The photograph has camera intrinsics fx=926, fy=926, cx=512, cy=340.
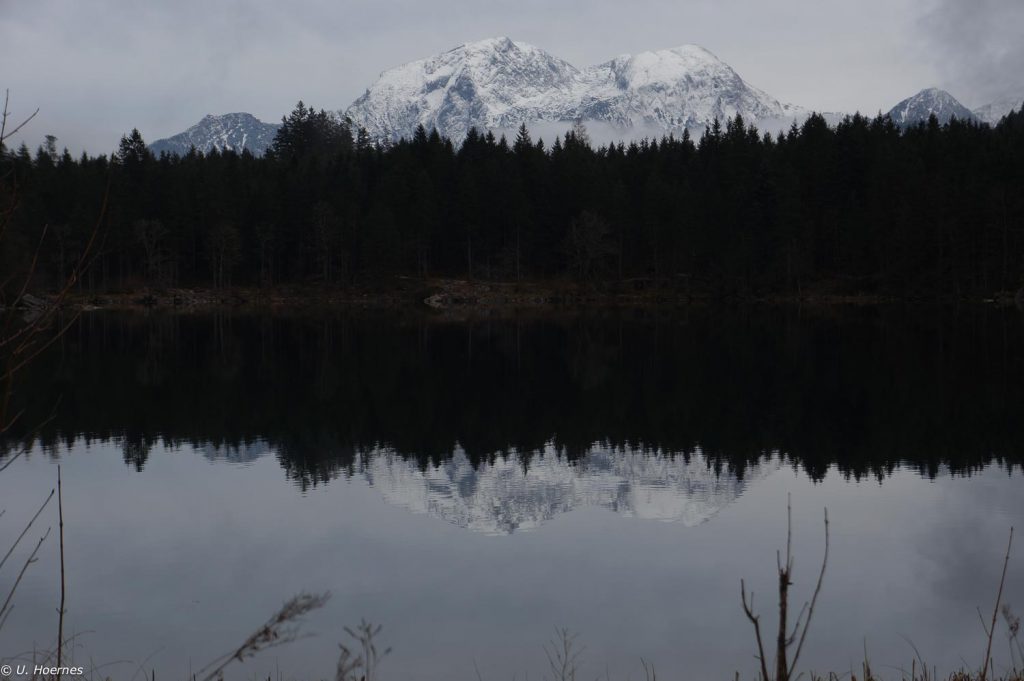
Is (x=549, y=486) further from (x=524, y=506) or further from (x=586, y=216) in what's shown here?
(x=586, y=216)

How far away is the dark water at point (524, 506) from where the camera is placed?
10836 millimetres

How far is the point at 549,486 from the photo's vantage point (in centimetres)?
1878

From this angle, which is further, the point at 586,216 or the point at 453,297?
the point at 453,297

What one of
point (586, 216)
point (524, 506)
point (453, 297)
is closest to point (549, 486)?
point (524, 506)

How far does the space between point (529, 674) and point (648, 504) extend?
24.4ft

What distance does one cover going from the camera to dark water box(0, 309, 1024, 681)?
427 inches

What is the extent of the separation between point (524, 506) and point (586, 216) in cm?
8338

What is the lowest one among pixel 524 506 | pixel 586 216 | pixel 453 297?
pixel 524 506

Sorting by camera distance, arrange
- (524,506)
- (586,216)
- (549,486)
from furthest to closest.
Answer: (586,216) < (549,486) < (524,506)

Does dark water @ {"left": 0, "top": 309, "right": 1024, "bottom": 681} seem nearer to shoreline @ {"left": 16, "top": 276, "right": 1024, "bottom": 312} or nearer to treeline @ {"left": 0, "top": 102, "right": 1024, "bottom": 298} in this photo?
treeline @ {"left": 0, "top": 102, "right": 1024, "bottom": 298}

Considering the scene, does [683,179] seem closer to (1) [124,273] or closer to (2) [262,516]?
(1) [124,273]

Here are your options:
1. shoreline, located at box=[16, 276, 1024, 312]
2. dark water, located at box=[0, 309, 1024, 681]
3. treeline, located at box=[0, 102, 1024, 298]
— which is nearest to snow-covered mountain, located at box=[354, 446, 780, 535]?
dark water, located at box=[0, 309, 1024, 681]

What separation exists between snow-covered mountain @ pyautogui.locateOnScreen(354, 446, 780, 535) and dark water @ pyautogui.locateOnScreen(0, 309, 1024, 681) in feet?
0.31

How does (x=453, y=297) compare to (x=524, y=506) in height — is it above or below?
above
